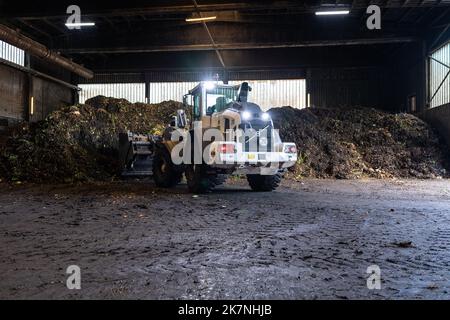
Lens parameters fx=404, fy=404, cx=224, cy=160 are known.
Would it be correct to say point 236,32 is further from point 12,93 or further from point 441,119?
point 12,93

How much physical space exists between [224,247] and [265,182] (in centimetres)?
641

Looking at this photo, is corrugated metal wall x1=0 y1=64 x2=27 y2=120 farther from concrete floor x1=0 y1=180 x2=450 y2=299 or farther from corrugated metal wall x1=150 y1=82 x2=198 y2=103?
concrete floor x1=0 y1=180 x2=450 y2=299

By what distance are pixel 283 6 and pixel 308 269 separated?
41.3 feet

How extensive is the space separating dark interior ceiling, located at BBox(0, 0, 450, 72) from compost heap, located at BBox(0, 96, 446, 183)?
308 centimetres

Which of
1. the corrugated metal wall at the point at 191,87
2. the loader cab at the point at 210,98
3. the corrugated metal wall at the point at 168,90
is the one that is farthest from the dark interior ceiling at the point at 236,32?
the loader cab at the point at 210,98

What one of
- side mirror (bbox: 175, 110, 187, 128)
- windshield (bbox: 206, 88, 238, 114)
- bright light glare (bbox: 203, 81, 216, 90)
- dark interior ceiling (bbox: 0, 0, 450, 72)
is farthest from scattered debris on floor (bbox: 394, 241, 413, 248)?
dark interior ceiling (bbox: 0, 0, 450, 72)

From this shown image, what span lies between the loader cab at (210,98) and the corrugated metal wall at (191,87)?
40.2 ft

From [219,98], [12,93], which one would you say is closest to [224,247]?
[219,98]

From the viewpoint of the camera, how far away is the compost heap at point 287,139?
13.9 meters

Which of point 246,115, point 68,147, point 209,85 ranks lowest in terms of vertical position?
point 68,147

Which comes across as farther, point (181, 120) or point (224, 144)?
point (181, 120)

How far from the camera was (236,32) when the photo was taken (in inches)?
766

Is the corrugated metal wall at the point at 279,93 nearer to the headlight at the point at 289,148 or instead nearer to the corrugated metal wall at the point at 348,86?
the corrugated metal wall at the point at 348,86

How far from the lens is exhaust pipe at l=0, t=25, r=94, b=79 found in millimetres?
14273
